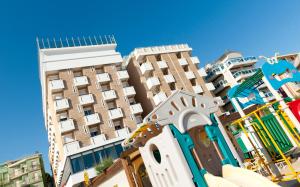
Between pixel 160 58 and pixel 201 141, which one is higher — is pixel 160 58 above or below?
above

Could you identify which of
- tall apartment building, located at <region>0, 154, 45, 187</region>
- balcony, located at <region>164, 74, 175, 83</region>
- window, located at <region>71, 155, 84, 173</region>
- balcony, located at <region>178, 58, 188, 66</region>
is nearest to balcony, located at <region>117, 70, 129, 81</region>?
balcony, located at <region>164, 74, 175, 83</region>

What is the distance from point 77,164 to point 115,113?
791 centimetres

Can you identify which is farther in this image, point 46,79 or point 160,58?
point 160,58

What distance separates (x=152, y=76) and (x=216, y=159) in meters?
29.9

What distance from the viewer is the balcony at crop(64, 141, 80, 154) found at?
1076 inches

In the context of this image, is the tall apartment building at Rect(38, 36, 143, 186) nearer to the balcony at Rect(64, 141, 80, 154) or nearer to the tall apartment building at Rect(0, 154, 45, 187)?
the balcony at Rect(64, 141, 80, 154)

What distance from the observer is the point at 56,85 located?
102 ft

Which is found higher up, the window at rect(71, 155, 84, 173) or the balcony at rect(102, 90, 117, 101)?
the balcony at rect(102, 90, 117, 101)

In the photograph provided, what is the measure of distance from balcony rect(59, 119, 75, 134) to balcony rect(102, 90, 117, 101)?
18.1ft

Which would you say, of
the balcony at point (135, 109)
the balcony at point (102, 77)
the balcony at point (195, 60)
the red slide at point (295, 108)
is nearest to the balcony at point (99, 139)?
the balcony at point (135, 109)

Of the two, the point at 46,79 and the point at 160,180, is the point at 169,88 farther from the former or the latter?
the point at 160,180

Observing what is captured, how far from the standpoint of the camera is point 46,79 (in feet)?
106

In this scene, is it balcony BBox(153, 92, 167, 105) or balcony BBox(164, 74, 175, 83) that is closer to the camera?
balcony BBox(153, 92, 167, 105)

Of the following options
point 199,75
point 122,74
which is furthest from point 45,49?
point 199,75
